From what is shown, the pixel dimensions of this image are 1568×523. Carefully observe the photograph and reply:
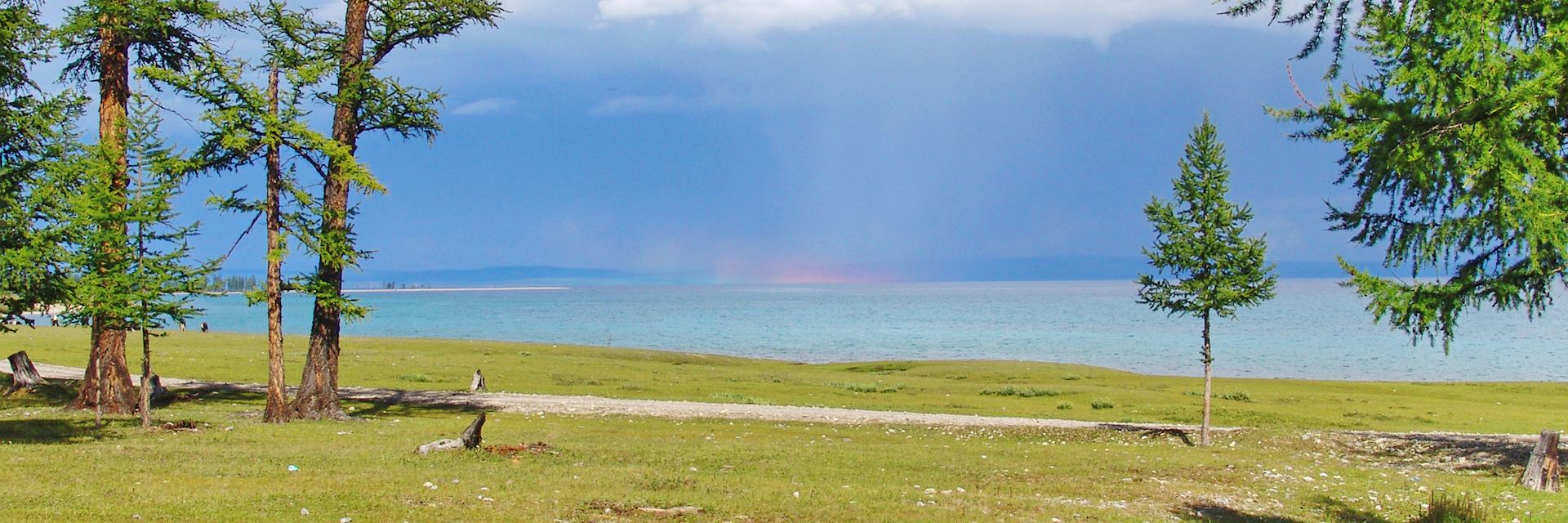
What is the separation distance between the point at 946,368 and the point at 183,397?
44.8 meters

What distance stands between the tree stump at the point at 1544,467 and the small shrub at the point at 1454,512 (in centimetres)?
404

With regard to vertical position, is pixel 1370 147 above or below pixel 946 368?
above

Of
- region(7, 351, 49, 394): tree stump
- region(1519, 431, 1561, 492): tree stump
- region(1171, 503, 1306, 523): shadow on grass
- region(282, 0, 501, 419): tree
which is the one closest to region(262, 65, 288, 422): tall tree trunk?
region(282, 0, 501, 419): tree

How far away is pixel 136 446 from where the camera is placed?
18156 mm

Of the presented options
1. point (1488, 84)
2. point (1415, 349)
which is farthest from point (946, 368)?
point (1415, 349)

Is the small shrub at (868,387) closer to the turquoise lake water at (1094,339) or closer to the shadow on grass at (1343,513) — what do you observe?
the shadow on grass at (1343,513)

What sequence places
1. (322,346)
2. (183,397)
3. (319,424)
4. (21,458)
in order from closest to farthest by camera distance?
(21,458) < (319,424) < (322,346) < (183,397)

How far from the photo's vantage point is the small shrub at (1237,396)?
1684 inches

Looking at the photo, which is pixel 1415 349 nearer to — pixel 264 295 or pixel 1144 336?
pixel 1144 336

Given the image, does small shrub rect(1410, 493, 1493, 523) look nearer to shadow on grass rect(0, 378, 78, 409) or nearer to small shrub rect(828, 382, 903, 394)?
small shrub rect(828, 382, 903, 394)

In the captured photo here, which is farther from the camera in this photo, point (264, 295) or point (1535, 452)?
point (264, 295)

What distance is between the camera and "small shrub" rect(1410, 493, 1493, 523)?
14.2 meters

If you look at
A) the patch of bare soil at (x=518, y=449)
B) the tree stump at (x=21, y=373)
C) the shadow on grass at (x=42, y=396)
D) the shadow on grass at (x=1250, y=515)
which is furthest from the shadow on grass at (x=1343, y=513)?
the tree stump at (x=21, y=373)

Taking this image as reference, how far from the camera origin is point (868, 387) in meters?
46.7
